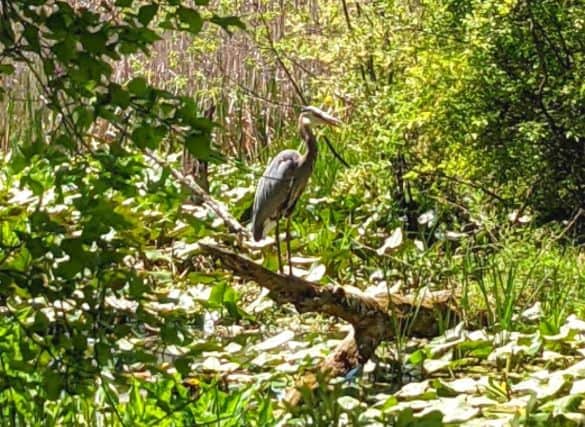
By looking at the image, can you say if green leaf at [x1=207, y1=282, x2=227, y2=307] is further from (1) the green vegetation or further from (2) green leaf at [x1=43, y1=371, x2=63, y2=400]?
(2) green leaf at [x1=43, y1=371, x2=63, y2=400]

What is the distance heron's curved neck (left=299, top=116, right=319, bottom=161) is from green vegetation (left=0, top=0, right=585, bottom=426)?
0.99 ft

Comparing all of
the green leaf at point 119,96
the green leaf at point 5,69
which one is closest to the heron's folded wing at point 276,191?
the green leaf at point 5,69

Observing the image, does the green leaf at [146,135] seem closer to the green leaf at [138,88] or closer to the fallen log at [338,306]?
the green leaf at [138,88]

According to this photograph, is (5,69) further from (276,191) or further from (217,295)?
(276,191)

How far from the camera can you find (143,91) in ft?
6.67

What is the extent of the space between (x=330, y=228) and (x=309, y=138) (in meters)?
0.63

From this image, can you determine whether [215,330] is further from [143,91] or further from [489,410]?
[143,91]

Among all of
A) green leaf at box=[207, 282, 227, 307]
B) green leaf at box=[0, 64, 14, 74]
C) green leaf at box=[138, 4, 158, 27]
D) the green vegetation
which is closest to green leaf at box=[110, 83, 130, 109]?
the green vegetation

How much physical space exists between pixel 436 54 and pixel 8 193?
3.00m

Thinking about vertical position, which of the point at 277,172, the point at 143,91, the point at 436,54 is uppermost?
the point at 143,91

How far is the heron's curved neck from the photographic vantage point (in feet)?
20.5

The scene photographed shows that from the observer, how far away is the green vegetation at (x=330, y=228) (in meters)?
2.15

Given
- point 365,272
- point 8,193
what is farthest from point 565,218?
point 8,193

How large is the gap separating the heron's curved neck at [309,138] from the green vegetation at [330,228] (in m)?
0.30
